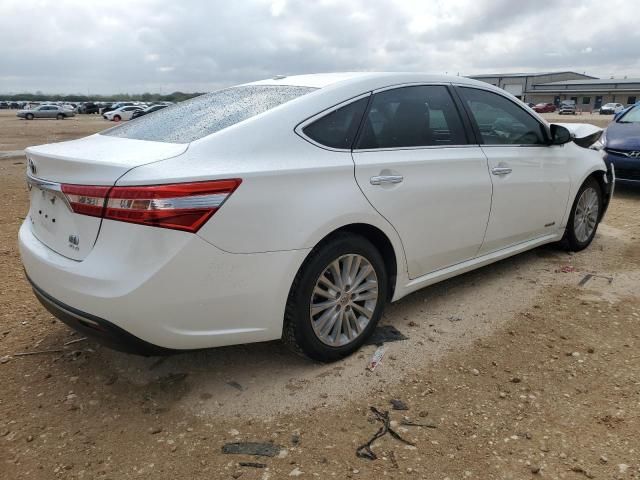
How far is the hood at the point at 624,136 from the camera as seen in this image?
8016 millimetres

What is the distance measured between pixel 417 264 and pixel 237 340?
1.36m

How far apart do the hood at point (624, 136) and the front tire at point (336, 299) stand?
21.1 ft

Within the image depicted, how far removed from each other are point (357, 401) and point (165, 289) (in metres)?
1.15

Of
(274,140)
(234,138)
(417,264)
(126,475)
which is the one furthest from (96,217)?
(417,264)

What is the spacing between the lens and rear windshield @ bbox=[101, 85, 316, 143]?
2.94 meters

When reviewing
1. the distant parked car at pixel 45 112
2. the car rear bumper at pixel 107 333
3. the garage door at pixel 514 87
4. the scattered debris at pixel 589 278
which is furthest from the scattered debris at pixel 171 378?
the garage door at pixel 514 87

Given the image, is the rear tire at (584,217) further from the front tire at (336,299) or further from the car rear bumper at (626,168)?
the car rear bumper at (626,168)

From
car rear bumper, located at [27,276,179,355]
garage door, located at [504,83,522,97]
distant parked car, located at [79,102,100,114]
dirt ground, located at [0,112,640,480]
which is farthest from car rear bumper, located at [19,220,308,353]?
garage door, located at [504,83,522,97]

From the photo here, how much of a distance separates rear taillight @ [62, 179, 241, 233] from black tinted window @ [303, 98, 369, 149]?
70cm

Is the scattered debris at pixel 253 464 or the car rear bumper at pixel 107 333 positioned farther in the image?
the car rear bumper at pixel 107 333

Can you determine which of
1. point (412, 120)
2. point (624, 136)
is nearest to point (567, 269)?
point (412, 120)

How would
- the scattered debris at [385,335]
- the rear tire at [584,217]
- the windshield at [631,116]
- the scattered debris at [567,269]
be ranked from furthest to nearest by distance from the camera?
the windshield at [631,116] < the rear tire at [584,217] < the scattered debris at [567,269] < the scattered debris at [385,335]

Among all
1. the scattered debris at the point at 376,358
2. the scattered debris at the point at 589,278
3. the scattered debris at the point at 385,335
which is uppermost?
the scattered debris at the point at 589,278

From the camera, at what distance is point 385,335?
11.8ft
